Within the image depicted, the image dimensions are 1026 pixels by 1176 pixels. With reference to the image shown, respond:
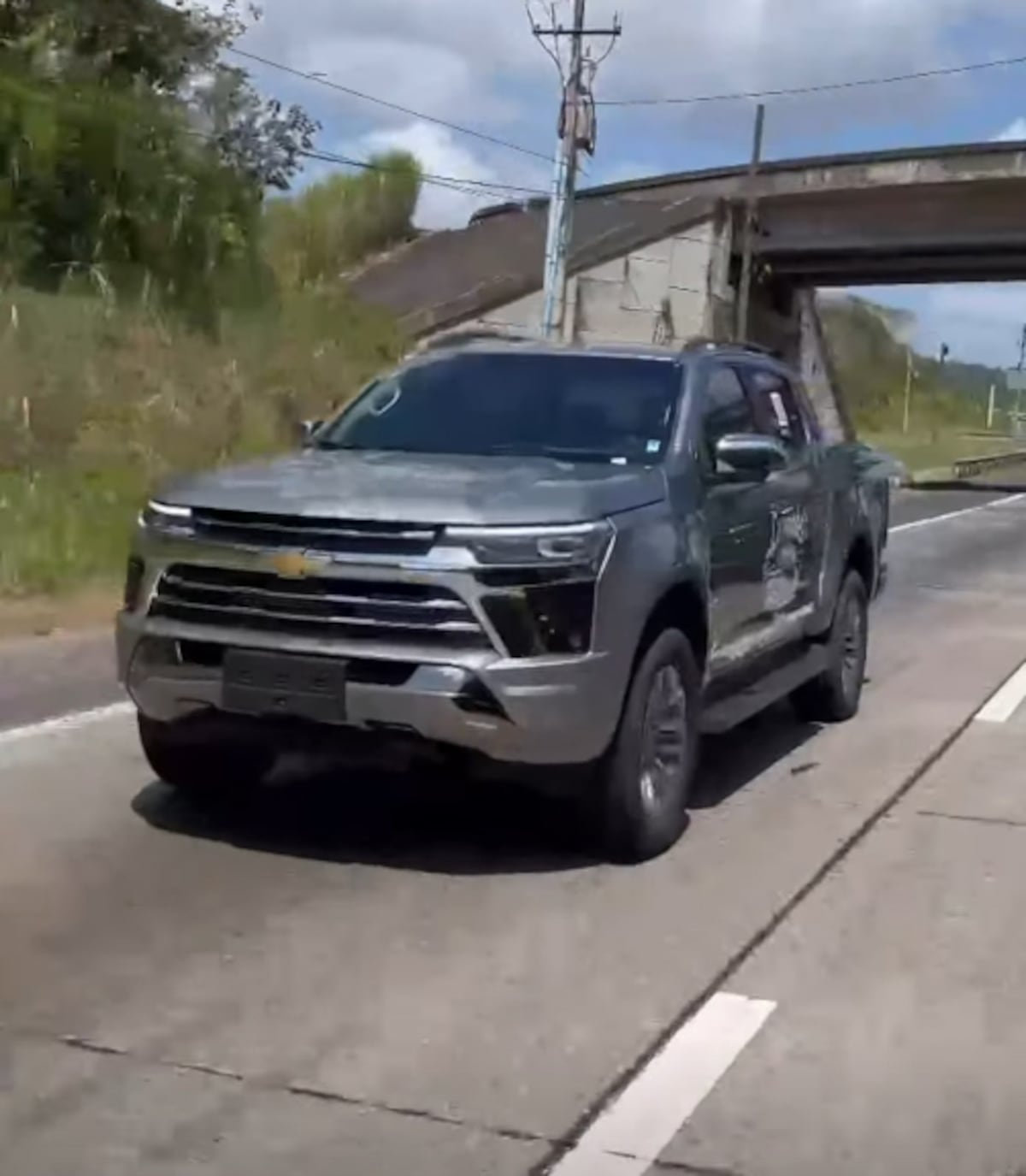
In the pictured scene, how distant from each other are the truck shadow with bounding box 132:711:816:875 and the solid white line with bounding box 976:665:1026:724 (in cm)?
265

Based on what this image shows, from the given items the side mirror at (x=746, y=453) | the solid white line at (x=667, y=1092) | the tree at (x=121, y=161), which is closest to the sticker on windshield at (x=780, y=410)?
the side mirror at (x=746, y=453)

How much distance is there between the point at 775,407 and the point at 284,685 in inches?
145

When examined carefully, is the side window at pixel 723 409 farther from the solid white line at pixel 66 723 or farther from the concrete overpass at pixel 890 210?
the concrete overpass at pixel 890 210

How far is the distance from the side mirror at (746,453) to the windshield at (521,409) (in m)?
0.24

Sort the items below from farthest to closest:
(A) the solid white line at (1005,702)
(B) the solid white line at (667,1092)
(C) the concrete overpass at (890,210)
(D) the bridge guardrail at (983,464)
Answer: (D) the bridge guardrail at (983,464) < (C) the concrete overpass at (890,210) < (A) the solid white line at (1005,702) < (B) the solid white line at (667,1092)

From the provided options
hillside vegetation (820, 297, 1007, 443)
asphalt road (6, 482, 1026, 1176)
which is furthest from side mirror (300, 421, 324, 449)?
hillside vegetation (820, 297, 1007, 443)

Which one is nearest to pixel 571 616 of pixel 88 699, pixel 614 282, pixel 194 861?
pixel 194 861

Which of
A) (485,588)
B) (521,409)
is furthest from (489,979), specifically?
(521,409)

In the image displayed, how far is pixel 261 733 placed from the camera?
7109 millimetres

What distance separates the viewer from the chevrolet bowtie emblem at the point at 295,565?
22.4ft

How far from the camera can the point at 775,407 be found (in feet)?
31.6

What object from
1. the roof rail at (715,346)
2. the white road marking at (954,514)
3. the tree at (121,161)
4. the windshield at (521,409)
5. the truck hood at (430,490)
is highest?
the tree at (121,161)

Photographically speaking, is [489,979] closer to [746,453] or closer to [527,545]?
[527,545]

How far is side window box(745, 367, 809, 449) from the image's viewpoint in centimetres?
931
